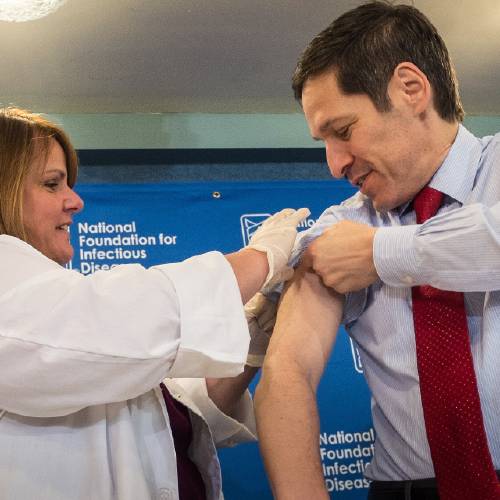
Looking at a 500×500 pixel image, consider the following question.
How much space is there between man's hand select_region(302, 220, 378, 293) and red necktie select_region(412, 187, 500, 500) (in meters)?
0.12

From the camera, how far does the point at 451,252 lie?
1.28m

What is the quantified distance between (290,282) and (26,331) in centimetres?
63

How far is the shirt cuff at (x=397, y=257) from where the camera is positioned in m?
1.32

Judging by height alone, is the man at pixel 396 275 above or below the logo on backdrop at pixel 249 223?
below

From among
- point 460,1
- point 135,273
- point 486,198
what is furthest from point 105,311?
point 460,1

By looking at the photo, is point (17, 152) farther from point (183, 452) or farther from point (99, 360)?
point (183, 452)

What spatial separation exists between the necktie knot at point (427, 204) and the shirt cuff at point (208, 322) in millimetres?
445

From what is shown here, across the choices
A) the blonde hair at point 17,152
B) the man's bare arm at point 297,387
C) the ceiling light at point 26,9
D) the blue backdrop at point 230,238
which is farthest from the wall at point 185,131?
the man's bare arm at point 297,387

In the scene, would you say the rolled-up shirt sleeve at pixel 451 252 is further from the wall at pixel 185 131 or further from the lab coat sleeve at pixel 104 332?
the wall at pixel 185 131

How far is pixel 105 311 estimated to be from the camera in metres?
1.20

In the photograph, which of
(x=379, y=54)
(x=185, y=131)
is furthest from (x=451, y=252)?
(x=185, y=131)

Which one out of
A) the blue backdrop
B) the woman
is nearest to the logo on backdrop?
the blue backdrop

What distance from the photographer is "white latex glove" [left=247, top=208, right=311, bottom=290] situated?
4.79ft

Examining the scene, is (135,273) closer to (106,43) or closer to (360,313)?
(360,313)
